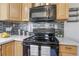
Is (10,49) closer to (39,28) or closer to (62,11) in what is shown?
(39,28)

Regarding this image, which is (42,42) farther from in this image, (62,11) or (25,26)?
(62,11)

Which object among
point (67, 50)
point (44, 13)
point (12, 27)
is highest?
point (44, 13)

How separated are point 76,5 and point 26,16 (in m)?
0.47

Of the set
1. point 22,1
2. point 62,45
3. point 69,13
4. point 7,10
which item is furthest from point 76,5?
point 7,10

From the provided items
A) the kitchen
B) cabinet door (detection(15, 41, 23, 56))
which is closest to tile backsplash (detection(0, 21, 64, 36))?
the kitchen

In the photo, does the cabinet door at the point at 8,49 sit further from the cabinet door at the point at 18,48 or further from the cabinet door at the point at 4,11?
the cabinet door at the point at 4,11

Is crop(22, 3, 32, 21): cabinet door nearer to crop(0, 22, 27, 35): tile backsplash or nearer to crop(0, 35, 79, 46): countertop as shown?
crop(0, 22, 27, 35): tile backsplash

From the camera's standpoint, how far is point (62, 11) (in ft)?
3.70

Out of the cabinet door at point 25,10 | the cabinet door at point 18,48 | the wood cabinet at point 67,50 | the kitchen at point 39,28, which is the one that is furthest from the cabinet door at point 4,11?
the wood cabinet at point 67,50

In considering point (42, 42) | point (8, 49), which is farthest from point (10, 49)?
point (42, 42)

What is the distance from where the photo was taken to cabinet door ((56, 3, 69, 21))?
3.64ft

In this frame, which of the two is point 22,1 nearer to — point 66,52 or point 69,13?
point 69,13

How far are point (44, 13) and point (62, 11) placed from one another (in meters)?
0.17

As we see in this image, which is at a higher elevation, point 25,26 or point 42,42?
point 25,26
